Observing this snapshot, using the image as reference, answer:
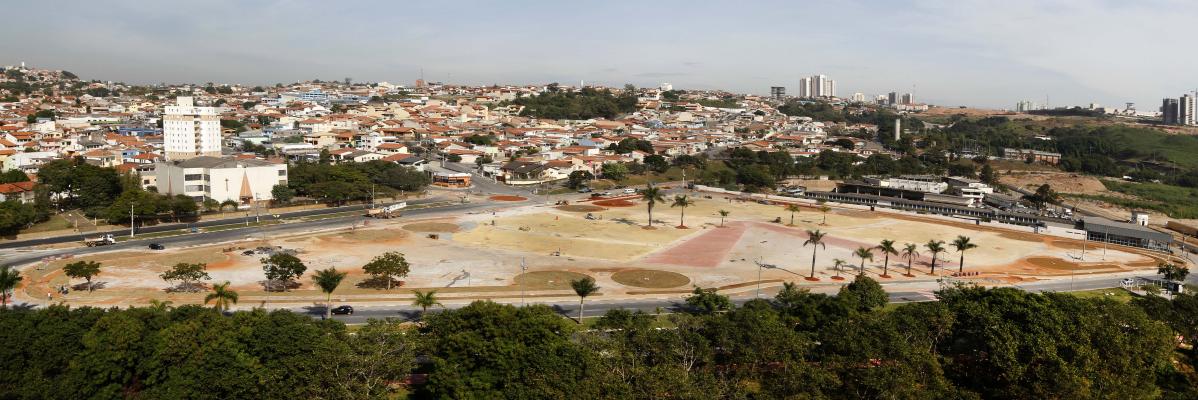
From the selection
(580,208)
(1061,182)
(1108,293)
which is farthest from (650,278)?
(1061,182)

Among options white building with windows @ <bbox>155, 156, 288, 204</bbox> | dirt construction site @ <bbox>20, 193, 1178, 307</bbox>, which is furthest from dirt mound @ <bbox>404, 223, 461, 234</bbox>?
white building with windows @ <bbox>155, 156, 288, 204</bbox>

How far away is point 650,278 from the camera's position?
1726 inches

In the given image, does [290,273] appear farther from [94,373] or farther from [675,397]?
[675,397]

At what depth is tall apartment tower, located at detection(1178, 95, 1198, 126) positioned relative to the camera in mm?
195887

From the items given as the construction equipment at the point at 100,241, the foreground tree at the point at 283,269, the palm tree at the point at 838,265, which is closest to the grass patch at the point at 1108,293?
the palm tree at the point at 838,265

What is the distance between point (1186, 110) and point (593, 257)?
225733mm

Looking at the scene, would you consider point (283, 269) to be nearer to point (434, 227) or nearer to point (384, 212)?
point (434, 227)

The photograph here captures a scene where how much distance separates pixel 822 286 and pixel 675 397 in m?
25.3

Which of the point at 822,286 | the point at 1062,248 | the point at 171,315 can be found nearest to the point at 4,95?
the point at 171,315

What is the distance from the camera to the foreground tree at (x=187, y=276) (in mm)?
37025

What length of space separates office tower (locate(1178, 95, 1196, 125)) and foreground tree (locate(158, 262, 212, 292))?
246674mm

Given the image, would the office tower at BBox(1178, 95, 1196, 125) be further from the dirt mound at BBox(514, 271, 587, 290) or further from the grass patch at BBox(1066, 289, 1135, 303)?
the dirt mound at BBox(514, 271, 587, 290)

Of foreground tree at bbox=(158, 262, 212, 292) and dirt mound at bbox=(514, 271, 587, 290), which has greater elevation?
foreground tree at bbox=(158, 262, 212, 292)

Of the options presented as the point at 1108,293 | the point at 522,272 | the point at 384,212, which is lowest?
the point at 1108,293
